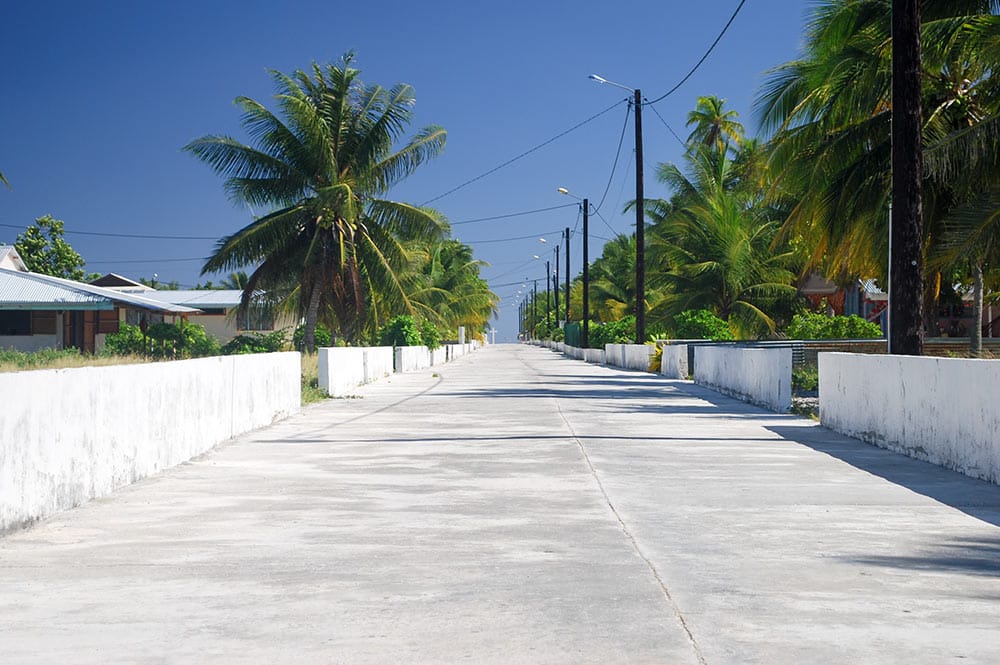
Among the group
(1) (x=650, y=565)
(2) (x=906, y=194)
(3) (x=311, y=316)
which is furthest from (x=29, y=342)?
(1) (x=650, y=565)

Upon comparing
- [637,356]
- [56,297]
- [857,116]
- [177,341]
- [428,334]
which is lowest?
[637,356]

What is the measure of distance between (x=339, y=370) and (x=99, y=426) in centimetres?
1854

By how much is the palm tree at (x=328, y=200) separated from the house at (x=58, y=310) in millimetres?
6548

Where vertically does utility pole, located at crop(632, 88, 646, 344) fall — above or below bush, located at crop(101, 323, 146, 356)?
above

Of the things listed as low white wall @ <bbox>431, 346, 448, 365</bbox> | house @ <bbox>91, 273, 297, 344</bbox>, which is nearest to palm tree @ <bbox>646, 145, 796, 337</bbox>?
low white wall @ <bbox>431, 346, 448, 365</bbox>

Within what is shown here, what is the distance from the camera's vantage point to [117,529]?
878cm

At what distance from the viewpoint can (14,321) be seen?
43625 mm

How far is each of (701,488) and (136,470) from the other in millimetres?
5512

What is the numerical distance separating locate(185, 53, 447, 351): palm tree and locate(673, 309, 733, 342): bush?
11318mm

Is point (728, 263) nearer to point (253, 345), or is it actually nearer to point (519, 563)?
point (253, 345)

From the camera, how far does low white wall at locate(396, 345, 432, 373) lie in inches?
1807

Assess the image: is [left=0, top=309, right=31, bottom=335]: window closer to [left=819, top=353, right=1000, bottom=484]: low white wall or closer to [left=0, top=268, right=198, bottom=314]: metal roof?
[left=0, top=268, right=198, bottom=314]: metal roof

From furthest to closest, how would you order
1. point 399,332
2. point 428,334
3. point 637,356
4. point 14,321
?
point 428,334 → point 399,332 → point 637,356 → point 14,321

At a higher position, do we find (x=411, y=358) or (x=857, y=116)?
(x=857, y=116)
